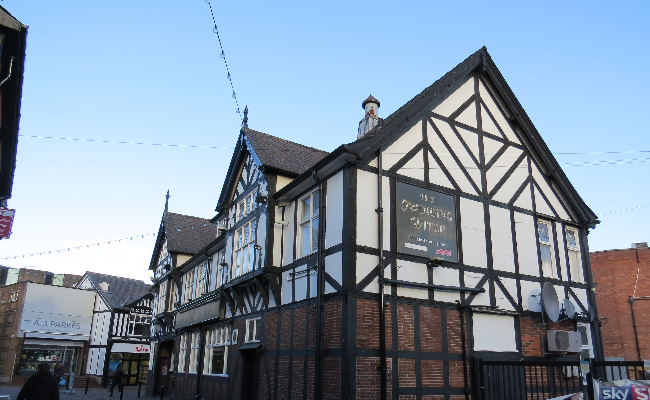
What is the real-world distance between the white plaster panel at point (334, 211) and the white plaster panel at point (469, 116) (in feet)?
15.9

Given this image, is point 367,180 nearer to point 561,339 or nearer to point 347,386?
point 347,386

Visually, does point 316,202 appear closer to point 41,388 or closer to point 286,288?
point 286,288

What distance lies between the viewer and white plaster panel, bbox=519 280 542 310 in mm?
14805

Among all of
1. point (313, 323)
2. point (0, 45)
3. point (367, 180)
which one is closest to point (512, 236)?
point (367, 180)

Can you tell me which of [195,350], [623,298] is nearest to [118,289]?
[195,350]

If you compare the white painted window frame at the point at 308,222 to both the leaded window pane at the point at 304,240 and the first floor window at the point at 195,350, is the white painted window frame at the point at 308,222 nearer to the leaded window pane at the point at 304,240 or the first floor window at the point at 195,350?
the leaded window pane at the point at 304,240

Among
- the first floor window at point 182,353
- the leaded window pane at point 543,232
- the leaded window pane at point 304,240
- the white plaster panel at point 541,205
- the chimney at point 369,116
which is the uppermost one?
the chimney at point 369,116

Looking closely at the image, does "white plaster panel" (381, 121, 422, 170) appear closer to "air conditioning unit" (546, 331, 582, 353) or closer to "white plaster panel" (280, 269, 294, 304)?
"white plaster panel" (280, 269, 294, 304)

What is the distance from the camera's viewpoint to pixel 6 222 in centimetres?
1332

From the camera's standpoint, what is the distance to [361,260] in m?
12.1

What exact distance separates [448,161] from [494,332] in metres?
4.89

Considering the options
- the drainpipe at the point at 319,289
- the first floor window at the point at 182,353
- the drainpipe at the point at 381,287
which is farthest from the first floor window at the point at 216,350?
the drainpipe at the point at 381,287

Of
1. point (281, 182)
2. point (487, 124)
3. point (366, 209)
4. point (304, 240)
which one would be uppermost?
point (487, 124)

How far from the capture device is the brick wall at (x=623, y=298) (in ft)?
88.8
